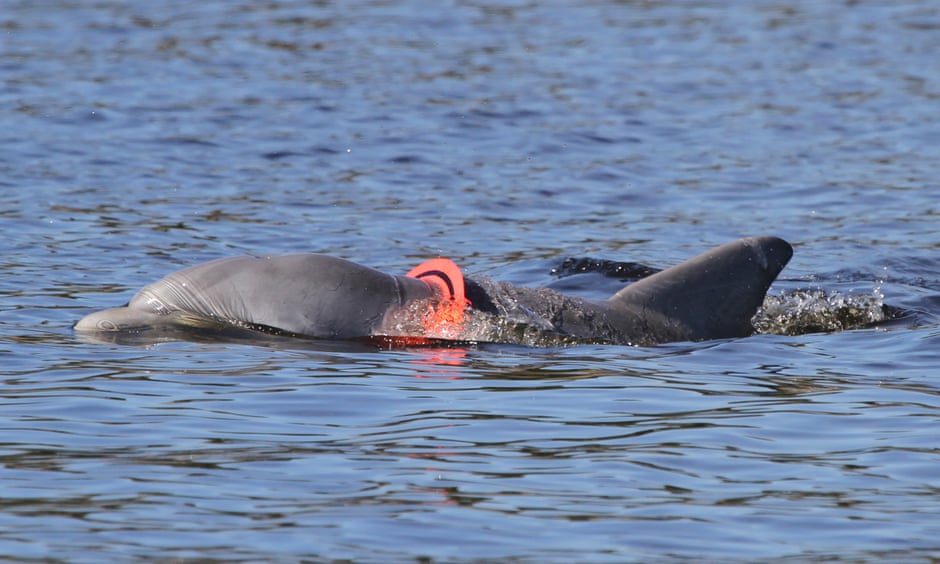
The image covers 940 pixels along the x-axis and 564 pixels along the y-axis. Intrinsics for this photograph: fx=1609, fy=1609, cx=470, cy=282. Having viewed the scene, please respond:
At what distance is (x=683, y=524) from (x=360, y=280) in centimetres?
357

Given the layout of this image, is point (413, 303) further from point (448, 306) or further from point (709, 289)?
point (709, 289)

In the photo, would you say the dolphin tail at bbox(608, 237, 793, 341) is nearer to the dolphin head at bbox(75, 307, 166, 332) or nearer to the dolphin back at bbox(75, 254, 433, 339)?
the dolphin back at bbox(75, 254, 433, 339)

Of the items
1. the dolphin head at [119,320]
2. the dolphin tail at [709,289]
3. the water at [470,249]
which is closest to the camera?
the water at [470,249]

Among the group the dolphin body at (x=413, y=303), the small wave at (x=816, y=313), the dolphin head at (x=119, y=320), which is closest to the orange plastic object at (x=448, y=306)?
the dolphin body at (x=413, y=303)

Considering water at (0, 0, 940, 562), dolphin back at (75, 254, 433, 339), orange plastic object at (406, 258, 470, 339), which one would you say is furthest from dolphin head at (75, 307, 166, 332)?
orange plastic object at (406, 258, 470, 339)

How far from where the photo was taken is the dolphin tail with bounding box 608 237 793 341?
9109 mm

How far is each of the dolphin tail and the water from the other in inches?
7.3

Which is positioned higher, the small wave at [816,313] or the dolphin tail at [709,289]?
the dolphin tail at [709,289]

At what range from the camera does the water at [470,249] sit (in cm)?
575

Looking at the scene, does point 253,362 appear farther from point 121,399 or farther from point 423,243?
point 423,243

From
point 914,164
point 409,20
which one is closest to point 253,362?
point 914,164

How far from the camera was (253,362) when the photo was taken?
27.1ft

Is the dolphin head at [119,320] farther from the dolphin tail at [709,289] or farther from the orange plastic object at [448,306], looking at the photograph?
the dolphin tail at [709,289]

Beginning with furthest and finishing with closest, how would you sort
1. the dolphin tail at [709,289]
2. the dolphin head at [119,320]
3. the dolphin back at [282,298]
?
the dolphin tail at [709,289] → the dolphin head at [119,320] → the dolphin back at [282,298]
